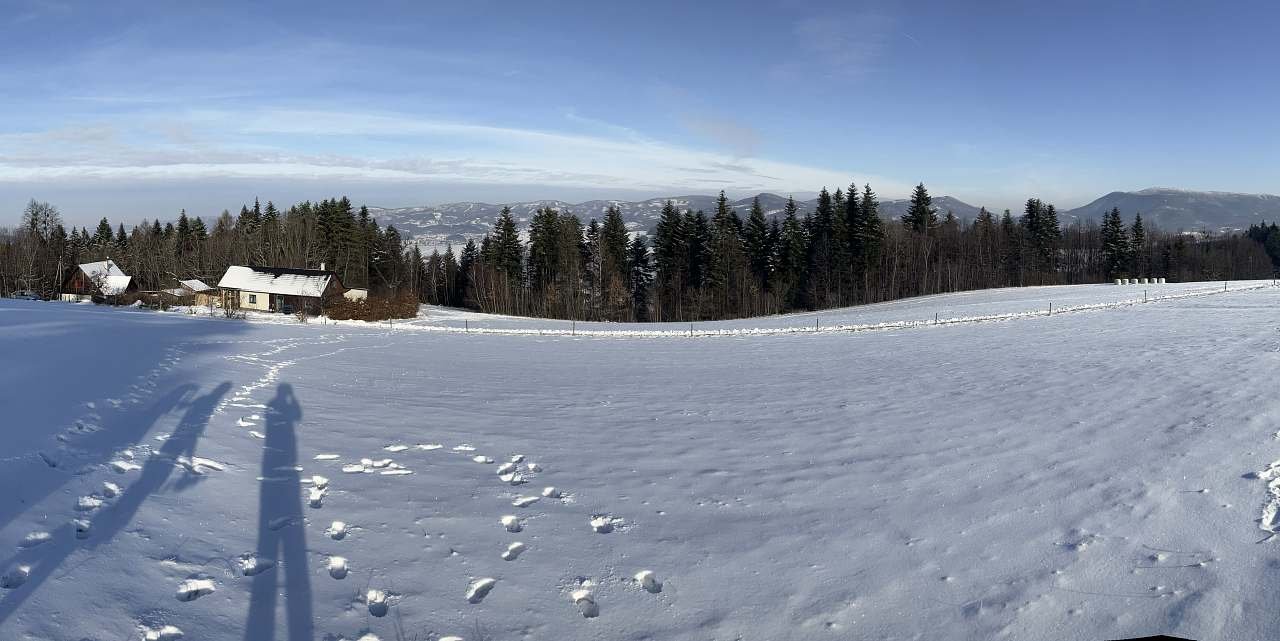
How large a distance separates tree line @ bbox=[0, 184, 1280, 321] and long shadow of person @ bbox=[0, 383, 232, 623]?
58.1 meters

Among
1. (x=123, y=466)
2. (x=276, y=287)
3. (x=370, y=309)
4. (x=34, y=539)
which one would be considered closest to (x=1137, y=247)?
(x=370, y=309)

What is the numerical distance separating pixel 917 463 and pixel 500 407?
316 inches

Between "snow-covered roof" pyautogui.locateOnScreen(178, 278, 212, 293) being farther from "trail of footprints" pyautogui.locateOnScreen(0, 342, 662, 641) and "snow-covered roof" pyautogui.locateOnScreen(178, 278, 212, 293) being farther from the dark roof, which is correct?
"trail of footprints" pyautogui.locateOnScreen(0, 342, 662, 641)

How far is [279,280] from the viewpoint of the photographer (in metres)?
61.6

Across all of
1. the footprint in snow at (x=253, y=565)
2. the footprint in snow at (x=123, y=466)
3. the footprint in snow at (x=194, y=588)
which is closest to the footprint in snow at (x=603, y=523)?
the footprint in snow at (x=253, y=565)

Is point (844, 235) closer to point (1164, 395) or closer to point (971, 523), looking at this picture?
point (1164, 395)

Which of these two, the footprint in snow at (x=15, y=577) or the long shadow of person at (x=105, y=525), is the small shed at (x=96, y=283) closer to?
the long shadow of person at (x=105, y=525)

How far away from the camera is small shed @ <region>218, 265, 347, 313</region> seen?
5991 cm

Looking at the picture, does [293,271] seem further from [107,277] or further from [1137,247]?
[1137,247]

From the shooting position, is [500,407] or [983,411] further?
[500,407]

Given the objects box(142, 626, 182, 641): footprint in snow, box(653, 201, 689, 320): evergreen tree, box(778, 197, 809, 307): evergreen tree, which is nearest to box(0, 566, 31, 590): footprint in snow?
box(142, 626, 182, 641): footprint in snow

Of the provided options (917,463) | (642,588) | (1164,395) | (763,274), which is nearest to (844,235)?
(763,274)

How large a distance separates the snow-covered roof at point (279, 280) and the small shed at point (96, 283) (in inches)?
536

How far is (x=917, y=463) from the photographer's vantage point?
937cm
